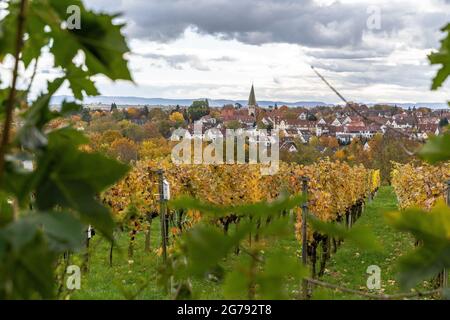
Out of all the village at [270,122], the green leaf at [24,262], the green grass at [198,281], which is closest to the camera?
the green leaf at [24,262]

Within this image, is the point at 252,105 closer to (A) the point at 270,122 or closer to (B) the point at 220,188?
(A) the point at 270,122

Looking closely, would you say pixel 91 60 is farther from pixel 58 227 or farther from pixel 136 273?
pixel 136 273

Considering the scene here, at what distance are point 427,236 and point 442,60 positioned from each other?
351mm

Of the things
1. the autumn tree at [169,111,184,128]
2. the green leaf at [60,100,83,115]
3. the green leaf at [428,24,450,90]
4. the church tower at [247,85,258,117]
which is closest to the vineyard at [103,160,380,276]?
the green leaf at [428,24,450,90]

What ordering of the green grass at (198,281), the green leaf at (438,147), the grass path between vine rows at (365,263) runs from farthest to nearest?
the grass path between vine rows at (365,263) → the green grass at (198,281) → the green leaf at (438,147)

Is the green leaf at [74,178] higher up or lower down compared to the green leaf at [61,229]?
higher up

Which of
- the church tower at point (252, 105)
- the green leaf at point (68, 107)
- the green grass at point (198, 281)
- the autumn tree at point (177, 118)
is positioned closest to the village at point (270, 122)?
the church tower at point (252, 105)

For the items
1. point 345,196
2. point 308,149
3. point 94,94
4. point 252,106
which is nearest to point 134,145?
point 252,106

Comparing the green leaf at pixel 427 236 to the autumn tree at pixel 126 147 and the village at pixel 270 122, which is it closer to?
the village at pixel 270 122

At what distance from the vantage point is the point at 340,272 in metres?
9.50

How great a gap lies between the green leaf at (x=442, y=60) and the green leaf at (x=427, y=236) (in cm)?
31

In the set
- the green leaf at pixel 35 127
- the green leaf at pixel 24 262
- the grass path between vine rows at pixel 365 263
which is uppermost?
the green leaf at pixel 35 127

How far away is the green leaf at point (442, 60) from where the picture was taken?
2.20 ft
